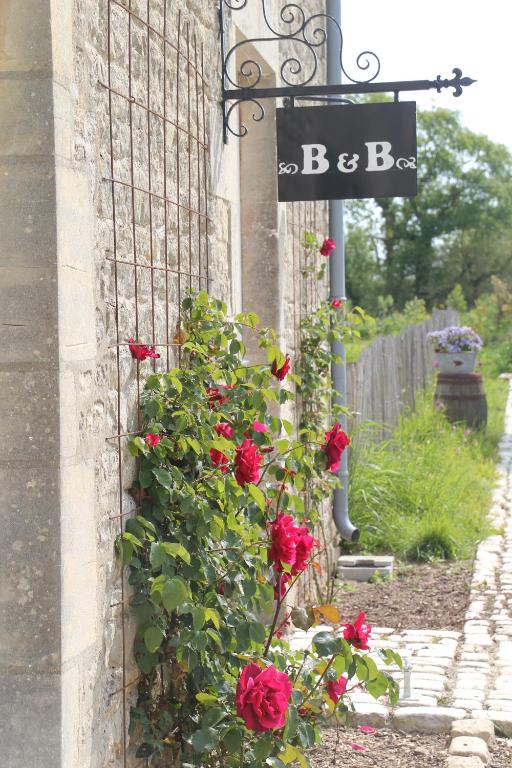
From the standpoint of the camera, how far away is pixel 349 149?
4.44m

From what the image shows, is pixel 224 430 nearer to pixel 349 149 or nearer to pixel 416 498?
pixel 349 149

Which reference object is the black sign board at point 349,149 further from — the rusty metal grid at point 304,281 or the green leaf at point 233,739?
the green leaf at point 233,739

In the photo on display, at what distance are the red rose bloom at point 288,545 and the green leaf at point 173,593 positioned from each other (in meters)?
0.48

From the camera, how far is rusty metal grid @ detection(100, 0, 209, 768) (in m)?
3.19

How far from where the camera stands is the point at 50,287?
2.60 metres

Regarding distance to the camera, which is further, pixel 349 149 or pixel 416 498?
pixel 416 498

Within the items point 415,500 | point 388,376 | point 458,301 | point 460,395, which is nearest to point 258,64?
point 415,500

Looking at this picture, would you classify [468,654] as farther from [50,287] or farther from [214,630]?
[50,287]

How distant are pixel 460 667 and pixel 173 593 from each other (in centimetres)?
273

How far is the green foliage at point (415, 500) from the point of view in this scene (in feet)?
25.2

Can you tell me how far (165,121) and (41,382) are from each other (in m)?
1.44

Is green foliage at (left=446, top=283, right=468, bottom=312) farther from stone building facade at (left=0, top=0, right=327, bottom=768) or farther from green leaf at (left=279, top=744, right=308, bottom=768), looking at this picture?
green leaf at (left=279, top=744, right=308, bottom=768)

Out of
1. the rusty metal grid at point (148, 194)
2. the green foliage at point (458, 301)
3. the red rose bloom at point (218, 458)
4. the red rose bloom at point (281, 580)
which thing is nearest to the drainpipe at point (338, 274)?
the rusty metal grid at point (148, 194)

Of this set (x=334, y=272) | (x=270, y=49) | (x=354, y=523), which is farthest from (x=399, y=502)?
(x=270, y=49)
